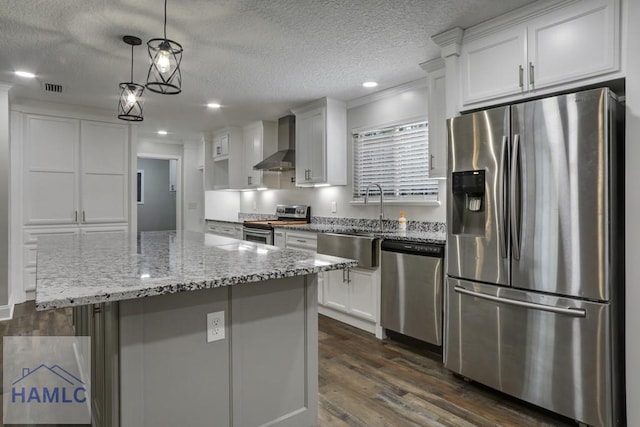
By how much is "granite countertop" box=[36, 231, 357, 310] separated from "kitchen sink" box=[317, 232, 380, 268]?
1.33m

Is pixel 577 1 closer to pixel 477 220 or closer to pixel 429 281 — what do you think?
pixel 477 220

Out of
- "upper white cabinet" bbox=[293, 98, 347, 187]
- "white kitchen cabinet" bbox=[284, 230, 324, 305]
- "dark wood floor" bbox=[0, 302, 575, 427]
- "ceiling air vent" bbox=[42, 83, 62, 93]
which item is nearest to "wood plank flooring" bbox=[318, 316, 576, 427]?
"dark wood floor" bbox=[0, 302, 575, 427]

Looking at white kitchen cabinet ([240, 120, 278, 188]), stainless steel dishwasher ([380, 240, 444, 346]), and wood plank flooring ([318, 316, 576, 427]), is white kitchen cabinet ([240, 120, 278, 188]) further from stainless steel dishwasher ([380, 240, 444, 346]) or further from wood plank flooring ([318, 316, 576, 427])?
wood plank flooring ([318, 316, 576, 427])

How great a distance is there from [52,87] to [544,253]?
4.63m

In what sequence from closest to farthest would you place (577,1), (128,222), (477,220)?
1. (577,1)
2. (477,220)
3. (128,222)

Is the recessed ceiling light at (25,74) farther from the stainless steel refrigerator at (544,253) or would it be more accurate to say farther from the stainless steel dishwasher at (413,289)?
the stainless steel refrigerator at (544,253)

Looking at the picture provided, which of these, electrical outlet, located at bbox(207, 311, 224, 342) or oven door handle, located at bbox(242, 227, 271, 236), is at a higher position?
oven door handle, located at bbox(242, 227, 271, 236)

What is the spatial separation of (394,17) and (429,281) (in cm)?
186

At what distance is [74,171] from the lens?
15.3ft

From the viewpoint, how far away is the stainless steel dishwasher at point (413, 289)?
278 cm

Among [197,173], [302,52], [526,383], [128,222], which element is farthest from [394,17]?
[197,173]

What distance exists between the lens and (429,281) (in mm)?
2820

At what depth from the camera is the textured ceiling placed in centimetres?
226

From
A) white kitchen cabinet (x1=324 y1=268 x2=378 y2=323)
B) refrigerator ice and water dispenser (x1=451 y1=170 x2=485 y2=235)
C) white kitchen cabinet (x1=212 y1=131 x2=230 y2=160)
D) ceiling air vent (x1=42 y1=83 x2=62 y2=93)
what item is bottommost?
white kitchen cabinet (x1=324 y1=268 x2=378 y2=323)
